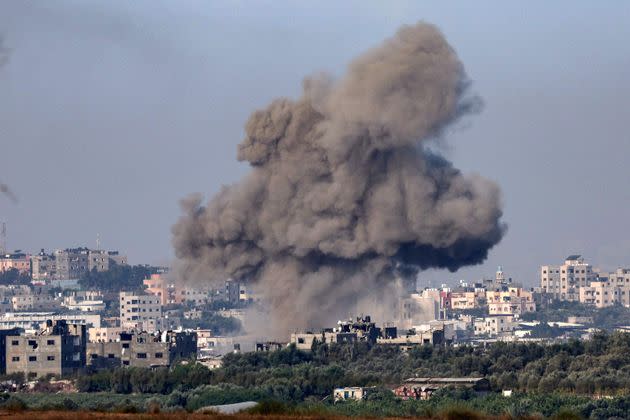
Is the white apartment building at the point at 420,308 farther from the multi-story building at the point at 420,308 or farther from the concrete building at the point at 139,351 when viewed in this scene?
the concrete building at the point at 139,351

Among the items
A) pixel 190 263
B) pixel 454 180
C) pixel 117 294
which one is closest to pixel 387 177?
pixel 454 180

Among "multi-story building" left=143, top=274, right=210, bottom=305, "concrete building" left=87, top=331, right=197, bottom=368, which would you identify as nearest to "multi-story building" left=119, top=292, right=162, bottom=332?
"multi-story building" left=143, top=274, right=210, bottom=305

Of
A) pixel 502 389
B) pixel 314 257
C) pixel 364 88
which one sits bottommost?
pixel 502 389

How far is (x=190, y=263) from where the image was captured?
273 feet

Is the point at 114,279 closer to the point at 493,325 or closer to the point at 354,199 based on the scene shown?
the point at 493,325

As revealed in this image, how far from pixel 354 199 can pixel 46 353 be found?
618 inches

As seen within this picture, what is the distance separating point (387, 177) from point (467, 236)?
4295mm

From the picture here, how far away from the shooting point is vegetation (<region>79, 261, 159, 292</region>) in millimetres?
190500

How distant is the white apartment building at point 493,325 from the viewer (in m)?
144

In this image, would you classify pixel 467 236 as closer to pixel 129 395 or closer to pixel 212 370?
pixel 212 370

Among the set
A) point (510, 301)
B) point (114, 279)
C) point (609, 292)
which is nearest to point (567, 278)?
point (609, 292)

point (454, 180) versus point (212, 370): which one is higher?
point (454, 180)

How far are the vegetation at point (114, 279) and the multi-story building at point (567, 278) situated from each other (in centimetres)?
4068

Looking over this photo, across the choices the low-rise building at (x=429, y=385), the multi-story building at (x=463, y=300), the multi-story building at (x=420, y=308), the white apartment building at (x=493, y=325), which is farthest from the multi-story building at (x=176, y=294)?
the low-rise building at (x=429, y=385)
